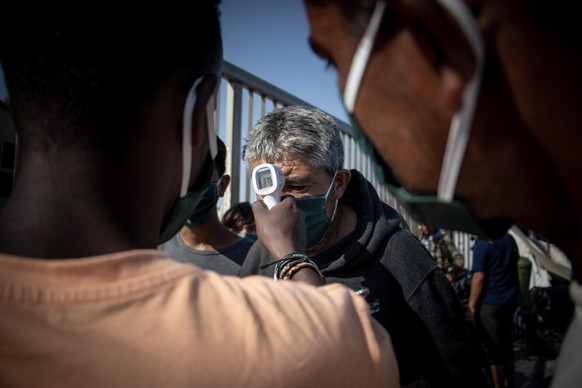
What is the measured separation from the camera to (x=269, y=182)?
2205mm

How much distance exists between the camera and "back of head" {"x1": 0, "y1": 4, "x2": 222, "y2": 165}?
2.69ft

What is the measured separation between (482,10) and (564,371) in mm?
579

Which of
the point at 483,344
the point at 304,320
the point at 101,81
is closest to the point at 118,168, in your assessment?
the point at 101,81

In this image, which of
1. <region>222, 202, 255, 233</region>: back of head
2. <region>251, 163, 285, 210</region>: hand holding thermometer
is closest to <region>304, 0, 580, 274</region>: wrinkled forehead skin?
<region>251, 163, 285, 210</region>: hand holding thermometer

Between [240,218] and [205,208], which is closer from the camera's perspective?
[205,208]

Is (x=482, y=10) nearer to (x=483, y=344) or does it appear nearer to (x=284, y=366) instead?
(x=284, y=366)

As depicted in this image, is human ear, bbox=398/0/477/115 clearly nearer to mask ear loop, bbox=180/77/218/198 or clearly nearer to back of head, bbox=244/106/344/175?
mask ear loop, bbox=180/77/218/198

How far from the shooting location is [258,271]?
228 centimetres

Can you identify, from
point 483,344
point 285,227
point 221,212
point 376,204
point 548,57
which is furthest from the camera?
point 483,344

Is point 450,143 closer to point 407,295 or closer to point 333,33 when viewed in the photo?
point 333,33

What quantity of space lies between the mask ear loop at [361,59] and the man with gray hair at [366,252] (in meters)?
1.28

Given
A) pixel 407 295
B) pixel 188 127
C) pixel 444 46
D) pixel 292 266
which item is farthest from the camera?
pixel 407 295

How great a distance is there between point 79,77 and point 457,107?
629 millimetres

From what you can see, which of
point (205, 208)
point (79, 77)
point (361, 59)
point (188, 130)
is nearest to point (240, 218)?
point (205, 208)
